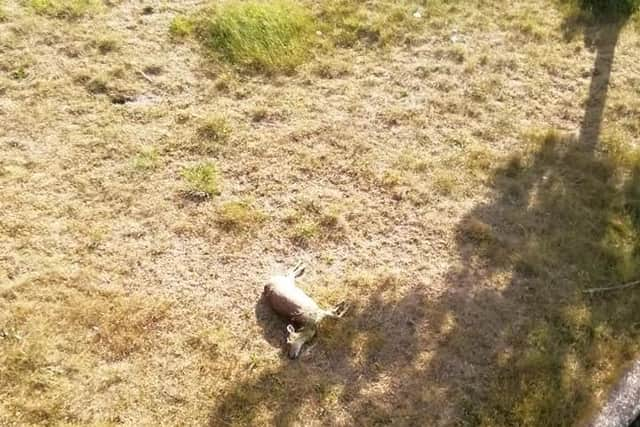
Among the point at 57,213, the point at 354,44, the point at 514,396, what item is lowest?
the point at 514,396

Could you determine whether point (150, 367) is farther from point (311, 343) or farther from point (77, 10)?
point (77, 10)

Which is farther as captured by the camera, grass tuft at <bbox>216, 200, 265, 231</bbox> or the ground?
grass tuft at <bbox>216, 200, 265, 231</bbox>

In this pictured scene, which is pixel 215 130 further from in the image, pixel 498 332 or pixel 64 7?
pixel 498 332

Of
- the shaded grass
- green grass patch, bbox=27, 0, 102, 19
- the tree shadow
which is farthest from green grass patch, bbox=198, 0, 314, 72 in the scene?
the tree shadow

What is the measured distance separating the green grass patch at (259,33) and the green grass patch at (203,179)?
52.0 inches

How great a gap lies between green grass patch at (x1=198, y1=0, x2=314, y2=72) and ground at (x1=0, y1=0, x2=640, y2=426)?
11 centimetres

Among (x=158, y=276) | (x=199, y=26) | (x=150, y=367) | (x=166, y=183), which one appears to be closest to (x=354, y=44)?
(x=199, y=26)

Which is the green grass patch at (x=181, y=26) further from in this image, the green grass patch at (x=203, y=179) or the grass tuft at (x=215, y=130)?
the green grass patch at (x=203, y=179)

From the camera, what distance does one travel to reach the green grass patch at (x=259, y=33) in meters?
6.15

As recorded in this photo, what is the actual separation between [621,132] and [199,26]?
389cm

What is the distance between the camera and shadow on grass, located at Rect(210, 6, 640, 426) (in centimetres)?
393

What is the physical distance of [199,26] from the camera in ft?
21.2

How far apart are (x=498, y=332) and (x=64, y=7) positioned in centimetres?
507

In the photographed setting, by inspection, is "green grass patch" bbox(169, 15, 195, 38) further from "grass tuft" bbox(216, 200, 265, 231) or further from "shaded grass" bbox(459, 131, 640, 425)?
"shaded grass" bbox(459, 131, 640, 425)
